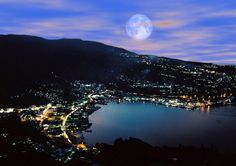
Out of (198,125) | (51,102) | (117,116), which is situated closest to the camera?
(198,125)

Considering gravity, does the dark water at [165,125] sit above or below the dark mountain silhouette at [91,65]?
below

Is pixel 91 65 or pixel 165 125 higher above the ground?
pixel 91 65

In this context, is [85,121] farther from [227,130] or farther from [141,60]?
[141,60]

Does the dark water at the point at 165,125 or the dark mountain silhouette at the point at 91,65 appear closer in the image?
the dark water at the point at 165,125

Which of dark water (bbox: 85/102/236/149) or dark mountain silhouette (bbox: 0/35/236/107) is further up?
dark mountain silhouette (bbox: 0/35/236/107)

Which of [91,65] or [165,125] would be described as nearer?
[165,125]

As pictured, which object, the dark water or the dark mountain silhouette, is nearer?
the dark water

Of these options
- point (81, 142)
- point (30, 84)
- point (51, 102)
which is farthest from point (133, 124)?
point (30, 84)

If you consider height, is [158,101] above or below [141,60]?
below
